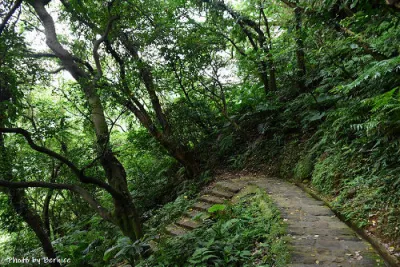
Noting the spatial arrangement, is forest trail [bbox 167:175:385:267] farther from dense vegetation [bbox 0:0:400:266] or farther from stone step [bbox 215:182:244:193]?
stone step [bbox 215:182:244:193]

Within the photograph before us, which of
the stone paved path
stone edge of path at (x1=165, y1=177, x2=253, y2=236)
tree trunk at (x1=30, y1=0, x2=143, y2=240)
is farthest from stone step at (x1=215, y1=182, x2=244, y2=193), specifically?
tree trunk at (x1=30, y1=0, x2=143, y2=240)

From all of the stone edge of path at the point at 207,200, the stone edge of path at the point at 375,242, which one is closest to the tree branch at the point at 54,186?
the stone edge of path at the point at 207,200

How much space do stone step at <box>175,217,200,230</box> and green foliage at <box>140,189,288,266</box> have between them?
720mm

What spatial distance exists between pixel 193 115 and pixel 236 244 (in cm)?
505

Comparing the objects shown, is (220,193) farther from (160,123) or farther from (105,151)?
(160,123)

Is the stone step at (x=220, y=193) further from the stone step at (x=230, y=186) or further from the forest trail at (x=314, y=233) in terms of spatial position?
the forest trail at (x=314, y=233)

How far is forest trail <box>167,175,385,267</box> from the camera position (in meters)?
2.78

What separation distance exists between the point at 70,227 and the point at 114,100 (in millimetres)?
6184

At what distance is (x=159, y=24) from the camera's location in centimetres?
692

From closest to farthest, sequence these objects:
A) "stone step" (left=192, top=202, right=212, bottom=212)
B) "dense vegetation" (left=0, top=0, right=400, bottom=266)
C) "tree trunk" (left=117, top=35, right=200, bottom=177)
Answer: "dense vegetation" (left=0, top=0, right=400, bottom=266)
"stone step" (left=192, top=202, right=212, bottom=212)
"tree trunk" (left=117, top=35, right=200, bottom=177)

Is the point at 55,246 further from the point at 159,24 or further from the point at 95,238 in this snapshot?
the point at 159,24

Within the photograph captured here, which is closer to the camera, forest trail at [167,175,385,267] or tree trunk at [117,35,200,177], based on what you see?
forest trail at [167,175,385,267]

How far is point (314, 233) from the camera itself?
3393 millimetres

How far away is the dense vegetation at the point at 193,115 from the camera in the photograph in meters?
3.82
